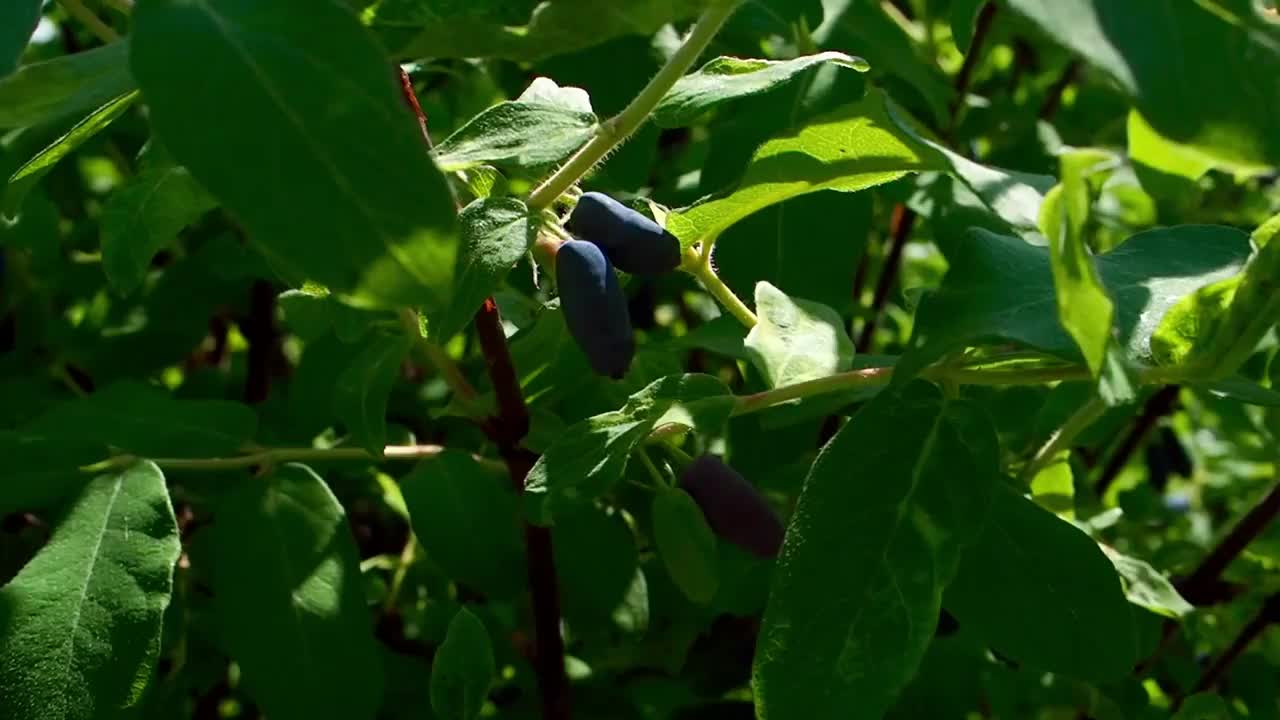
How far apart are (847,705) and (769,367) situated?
0.78 ft

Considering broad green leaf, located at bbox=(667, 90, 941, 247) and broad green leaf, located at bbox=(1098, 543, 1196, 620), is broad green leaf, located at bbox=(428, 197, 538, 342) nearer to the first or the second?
broad green leaf, located at bbox=(667, 90, 941, 247)

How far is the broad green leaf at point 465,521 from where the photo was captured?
1.23 m

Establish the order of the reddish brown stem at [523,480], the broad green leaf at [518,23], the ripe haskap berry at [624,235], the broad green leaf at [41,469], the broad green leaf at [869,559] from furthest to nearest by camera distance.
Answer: the broad green leaf at [41,469] < the reddish brown stem at [523,480] < the ripe haskap berry at [624,235] < the broad green leaf at [869,559] < the broad green leaf at [518,23]

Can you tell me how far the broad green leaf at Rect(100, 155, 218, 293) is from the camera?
3.55 ft

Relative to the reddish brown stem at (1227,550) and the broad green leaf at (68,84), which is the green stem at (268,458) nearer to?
the broad green leaf at (68,84)

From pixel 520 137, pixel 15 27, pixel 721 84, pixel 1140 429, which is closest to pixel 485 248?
pixel 520 137

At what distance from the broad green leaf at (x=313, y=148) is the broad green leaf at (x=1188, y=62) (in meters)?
0.28

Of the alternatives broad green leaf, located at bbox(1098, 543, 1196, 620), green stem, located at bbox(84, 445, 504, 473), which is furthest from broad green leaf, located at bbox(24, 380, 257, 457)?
broad green leaf, located at bbox(1098, 543, 1196, 620)

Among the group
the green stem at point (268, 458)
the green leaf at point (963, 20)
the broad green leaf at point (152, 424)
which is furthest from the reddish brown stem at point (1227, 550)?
the broad green leaf at point (152, 424)

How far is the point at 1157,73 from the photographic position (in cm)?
65

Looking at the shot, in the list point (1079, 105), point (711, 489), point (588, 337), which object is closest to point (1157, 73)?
point (588, 337)

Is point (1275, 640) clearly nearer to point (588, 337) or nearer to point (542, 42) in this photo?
point (588, 337)

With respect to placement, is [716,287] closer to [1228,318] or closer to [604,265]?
[604,265]

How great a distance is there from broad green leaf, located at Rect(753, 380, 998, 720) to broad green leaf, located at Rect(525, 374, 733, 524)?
94 millimetres
